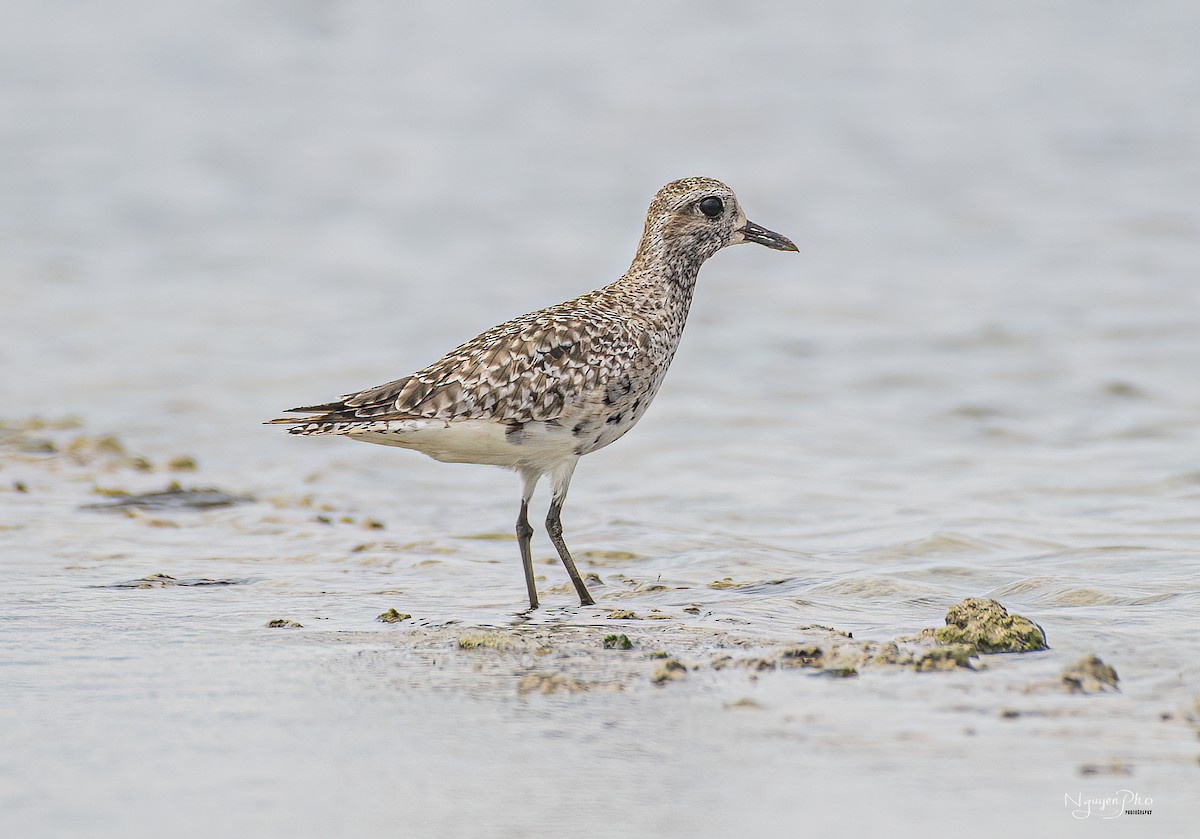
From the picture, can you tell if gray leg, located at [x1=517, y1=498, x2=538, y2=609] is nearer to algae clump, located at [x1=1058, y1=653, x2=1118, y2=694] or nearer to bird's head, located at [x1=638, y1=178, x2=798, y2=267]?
bird's head, located at [x1=638, y1=178, x2=798, y2=267]

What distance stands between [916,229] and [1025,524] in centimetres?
966

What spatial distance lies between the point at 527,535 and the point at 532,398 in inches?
33.4

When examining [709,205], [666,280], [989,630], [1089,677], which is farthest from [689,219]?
[1089,677]

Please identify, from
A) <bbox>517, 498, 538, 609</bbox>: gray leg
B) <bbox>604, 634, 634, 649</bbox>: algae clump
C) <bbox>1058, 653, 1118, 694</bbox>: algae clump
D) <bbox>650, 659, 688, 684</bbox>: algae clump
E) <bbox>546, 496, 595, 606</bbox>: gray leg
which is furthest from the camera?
<bbox>546, 496, 595, 606</bbox>: gray leg

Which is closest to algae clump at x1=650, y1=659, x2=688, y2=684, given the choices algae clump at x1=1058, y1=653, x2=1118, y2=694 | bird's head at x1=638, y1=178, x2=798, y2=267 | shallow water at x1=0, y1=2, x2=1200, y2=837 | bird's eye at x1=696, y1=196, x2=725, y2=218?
shallow water at x1=0, y1=2, x2=1200, y2=837

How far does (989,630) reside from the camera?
5699mm

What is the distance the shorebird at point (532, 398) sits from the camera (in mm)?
6977

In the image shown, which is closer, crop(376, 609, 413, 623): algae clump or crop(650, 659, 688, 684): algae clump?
crop(650, 659, 688, 684): algae clump

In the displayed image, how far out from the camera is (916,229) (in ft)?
59.4

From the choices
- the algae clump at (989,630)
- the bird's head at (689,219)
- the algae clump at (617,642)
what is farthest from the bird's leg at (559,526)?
the algae clump at (989,630)

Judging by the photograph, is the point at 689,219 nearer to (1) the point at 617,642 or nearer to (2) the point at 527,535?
(2) the point at 527,535

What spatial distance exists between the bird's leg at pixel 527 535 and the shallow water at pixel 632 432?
0.15 meters

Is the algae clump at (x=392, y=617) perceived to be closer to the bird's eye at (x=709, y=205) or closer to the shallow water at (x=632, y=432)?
the shallow water at (x=632, y=432)

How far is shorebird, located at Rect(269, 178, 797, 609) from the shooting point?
275 inches
